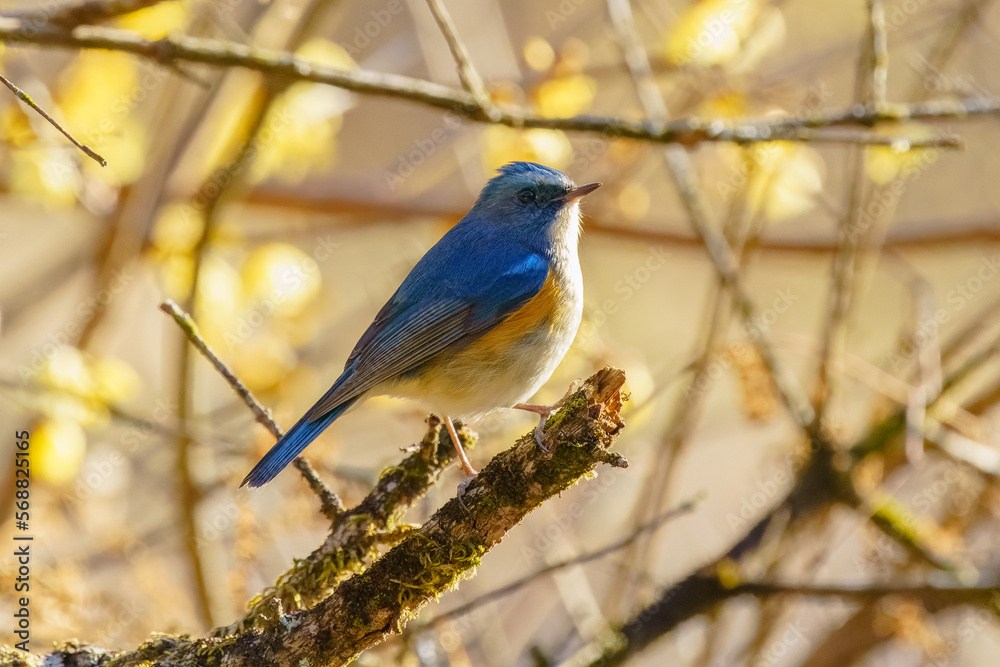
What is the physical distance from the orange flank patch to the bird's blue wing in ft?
0.09

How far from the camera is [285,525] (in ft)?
10.1

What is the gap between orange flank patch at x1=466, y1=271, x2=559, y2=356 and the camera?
260 cm

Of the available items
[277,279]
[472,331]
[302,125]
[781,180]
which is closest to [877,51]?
[781,180]

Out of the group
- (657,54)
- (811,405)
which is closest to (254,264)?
(657,54)

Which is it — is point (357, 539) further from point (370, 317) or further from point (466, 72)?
point (370, 317)

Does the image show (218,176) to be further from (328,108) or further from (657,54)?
(657,54)

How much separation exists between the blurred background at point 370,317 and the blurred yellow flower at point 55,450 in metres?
0.01

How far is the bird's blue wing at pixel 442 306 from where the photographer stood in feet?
8.69

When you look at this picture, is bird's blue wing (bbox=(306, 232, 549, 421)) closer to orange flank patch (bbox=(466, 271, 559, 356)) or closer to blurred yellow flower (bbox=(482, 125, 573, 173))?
orange flank patch (bbox=(466, 271, 559, 356))

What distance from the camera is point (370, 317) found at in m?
4.66

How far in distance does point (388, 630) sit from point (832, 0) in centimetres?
512

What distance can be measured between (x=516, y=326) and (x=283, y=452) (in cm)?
81

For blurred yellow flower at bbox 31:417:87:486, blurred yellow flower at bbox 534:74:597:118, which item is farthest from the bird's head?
blurred yellow flower at bbox 31:417:87:486

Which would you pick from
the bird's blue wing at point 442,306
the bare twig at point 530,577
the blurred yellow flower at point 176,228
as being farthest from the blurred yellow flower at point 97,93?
the bare twig at point 530,577
